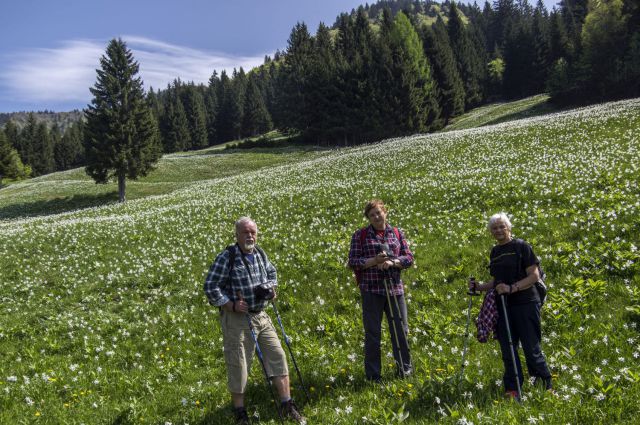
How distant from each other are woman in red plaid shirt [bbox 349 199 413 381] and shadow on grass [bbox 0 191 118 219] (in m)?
48.5

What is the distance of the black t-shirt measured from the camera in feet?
17.9

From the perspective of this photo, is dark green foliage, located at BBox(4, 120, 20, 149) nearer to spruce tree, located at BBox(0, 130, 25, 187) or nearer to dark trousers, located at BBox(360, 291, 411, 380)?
spruce tree, located at BBox(0, 130, 25, 187)

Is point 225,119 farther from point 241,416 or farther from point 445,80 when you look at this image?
point 241,416

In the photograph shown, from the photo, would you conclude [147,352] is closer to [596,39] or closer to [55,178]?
[55,178]

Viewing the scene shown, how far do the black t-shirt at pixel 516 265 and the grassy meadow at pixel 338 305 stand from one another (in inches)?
45.9

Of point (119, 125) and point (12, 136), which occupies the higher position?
point (12, 136)

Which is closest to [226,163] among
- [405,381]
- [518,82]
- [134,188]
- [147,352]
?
[134,188]

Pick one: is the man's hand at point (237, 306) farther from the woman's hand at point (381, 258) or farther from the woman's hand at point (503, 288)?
the woman's hand at point (503, 288)

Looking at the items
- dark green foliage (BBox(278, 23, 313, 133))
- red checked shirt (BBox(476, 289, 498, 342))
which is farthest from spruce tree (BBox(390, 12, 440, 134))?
red checked shirt (BBox(476, 289, 498, 342))

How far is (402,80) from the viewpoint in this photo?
6556 cm

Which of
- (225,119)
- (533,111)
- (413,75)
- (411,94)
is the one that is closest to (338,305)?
(411,94)

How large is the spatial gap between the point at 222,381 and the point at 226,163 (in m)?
60.2

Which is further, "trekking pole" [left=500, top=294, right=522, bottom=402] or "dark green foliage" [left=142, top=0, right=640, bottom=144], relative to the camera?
"dark green foliage" [left=142, top=0, right=640, bottom=144]

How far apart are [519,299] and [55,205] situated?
5594 centimetres
